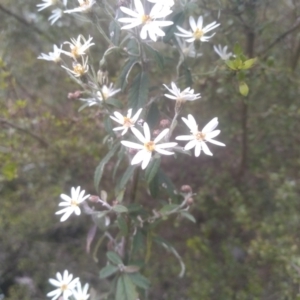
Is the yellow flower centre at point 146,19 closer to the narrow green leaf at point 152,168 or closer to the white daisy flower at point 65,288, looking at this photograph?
the narrow green leaf at point 152,168

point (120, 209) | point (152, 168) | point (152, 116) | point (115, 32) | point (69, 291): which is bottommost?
point (69, 291)

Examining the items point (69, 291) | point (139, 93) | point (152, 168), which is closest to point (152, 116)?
point (139, 93)

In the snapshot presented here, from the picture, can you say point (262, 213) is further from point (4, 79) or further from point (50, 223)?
point (4, 79)

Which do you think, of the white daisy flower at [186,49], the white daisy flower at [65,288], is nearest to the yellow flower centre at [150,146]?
the white daisy flower at [186,49]

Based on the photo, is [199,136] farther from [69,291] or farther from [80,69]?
[69,291]

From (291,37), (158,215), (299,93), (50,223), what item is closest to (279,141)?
(299,93)

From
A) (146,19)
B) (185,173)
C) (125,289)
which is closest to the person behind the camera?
(146,19)
